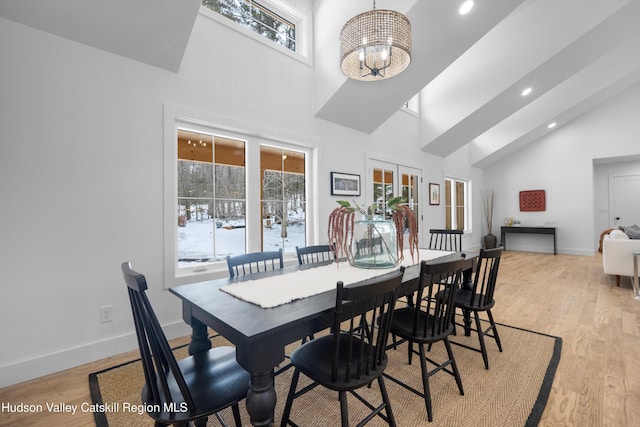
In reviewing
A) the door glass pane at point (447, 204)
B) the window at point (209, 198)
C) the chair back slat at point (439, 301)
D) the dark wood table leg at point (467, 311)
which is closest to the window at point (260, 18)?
the window at point (209, 198)

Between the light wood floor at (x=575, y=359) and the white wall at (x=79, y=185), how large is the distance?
27 centimetres

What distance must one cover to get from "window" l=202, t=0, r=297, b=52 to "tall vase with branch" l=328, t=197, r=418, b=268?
255 cm

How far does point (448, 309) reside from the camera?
5.65 feet

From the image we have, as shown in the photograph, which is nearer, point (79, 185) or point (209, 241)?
point (79, 185)

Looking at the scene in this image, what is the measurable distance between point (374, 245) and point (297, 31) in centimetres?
312

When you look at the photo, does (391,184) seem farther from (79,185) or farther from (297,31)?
(79,185)

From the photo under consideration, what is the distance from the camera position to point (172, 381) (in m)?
1.24

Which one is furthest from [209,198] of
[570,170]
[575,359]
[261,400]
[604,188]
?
[604,188]

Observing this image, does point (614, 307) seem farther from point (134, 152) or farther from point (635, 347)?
point (134, 152)

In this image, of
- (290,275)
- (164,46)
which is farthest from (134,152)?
(290,275)

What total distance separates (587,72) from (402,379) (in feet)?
23.3

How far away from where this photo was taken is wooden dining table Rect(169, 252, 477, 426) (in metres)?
1.07

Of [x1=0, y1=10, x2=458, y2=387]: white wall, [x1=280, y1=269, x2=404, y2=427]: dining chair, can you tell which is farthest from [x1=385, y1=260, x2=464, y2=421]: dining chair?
[x1=0, y1=10, x2=458, y2=387]: white wall

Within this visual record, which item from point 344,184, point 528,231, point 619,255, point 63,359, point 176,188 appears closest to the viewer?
point 63,359
